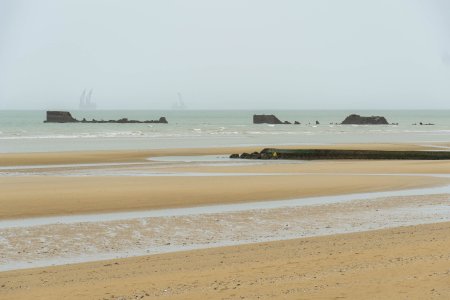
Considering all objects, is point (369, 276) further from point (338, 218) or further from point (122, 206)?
point (122, 206)

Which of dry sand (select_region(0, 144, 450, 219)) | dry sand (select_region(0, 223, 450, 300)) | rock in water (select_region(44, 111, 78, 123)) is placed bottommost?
rock in water (select_region(44, 111, 78, 123))

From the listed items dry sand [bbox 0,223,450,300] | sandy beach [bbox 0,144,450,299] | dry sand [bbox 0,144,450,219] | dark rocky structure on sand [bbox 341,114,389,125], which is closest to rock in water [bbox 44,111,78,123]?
dark rocky structure on sand [bbox 341,114,389,125]

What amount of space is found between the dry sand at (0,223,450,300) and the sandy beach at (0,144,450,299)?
0.05 feet

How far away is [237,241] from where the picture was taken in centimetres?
1344

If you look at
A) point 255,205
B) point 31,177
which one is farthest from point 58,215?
point 31,177

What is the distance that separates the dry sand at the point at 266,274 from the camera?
28.9 feet

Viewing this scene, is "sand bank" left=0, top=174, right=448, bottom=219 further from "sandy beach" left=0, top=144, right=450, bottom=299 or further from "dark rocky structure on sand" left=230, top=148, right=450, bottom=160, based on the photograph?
"dark rocky structure on sand" left=230, top=148, right=450, bottom=160

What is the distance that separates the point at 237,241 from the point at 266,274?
3472mm

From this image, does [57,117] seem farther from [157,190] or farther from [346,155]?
[157,190]

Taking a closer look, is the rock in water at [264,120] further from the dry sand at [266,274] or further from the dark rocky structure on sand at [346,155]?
the dry sand at [266,274]

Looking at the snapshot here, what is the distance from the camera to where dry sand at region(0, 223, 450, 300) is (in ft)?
28.9

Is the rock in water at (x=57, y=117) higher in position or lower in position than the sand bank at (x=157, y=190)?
lower

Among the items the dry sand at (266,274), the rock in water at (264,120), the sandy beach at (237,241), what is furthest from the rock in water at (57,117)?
the dry sand at (266,274)

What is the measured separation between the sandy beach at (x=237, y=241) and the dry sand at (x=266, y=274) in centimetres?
2
